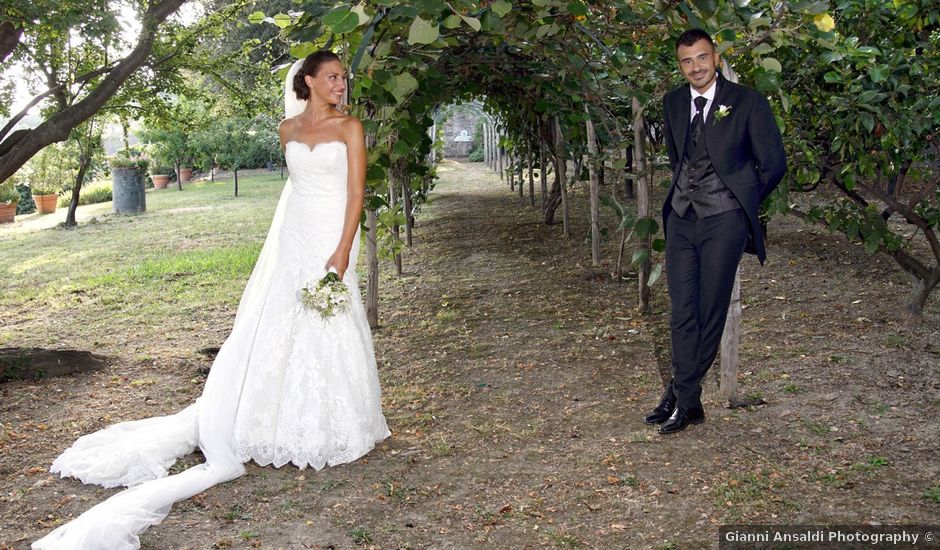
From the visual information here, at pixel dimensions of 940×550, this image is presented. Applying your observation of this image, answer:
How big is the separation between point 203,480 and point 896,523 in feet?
8.57

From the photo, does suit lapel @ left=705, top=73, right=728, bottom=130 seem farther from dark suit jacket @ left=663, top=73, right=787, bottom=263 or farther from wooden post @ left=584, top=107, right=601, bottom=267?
wooden post @ left=584, top=107, right=601, bottom=267

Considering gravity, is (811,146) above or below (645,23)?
below

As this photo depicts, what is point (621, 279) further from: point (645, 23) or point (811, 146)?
point (645, 23)

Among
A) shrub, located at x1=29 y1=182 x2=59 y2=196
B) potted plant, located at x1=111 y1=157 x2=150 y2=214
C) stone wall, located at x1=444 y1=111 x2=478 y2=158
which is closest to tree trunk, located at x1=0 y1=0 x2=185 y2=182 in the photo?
potted plant, located at x1=111 y1=157 x2=150 y2=214

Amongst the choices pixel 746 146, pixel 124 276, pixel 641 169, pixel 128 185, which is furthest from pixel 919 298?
pixel 128 185

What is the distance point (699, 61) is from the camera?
377 centimetres

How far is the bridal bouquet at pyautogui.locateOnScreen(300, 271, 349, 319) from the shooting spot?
3.88 m

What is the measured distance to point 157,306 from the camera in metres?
8.41

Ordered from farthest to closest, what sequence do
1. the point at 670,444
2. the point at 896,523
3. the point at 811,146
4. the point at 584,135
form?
the point at 584,135 → the point at 811,146 → the point at 670,444 → the point at 896,523

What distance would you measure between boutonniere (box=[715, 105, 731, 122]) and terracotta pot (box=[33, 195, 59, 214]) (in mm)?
19440

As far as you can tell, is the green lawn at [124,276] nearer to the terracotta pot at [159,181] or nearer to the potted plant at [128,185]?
the potted plant at [128,185]

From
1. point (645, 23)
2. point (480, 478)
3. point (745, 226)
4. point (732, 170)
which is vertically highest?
point (645, 23)

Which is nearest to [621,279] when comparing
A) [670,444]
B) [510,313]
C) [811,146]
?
[510,313]

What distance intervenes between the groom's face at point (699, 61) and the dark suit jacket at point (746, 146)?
0.08m
